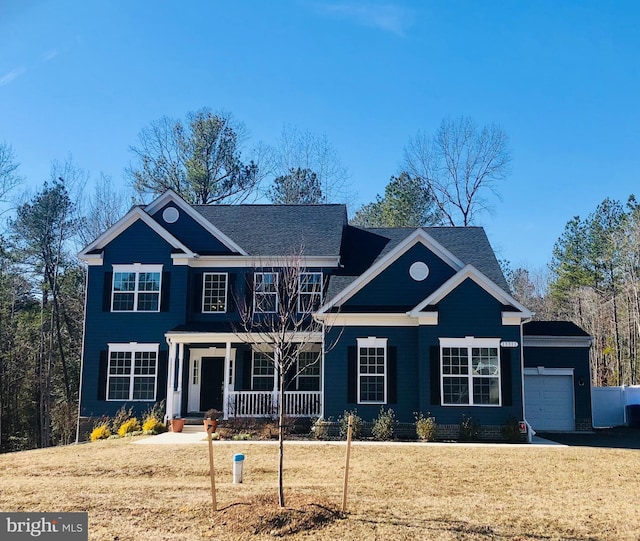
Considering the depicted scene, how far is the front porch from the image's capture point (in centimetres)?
1950

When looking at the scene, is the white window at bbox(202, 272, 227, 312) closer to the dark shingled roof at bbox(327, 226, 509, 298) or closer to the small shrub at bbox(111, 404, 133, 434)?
the dark shingled roof at bbox(327, 226, 509, 298)

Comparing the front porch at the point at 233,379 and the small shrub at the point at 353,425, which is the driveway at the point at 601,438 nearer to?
the small shrub at the point at 353,425

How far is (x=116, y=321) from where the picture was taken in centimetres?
2114

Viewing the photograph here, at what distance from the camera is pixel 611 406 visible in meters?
24.0

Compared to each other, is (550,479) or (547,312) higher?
(547,312)

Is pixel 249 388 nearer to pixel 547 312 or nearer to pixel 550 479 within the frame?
pixel 550 479

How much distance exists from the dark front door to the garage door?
34.8 ft

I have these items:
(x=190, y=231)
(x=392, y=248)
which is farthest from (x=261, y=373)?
(x=392, y=248)

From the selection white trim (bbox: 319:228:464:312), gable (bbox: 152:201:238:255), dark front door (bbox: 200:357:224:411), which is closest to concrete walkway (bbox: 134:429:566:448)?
dark front door (bbox: 200:357:224:411)

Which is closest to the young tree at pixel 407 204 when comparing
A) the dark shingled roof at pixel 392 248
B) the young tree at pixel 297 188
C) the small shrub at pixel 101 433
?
the young tree at pixel 297 188

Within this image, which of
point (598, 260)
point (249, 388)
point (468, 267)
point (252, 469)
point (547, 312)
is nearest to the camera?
point (252, 469)

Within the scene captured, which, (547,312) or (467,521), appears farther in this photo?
(547,312)

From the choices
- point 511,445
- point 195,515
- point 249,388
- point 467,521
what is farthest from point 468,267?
point 195,515

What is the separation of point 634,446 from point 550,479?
279 inches
